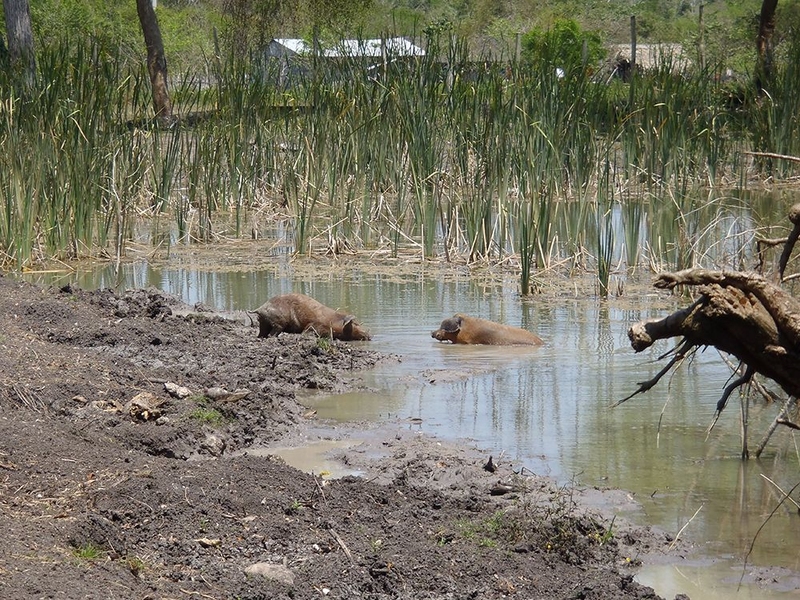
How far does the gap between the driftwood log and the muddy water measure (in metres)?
0.87

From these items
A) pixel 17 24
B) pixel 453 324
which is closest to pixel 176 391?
pixel 453 324

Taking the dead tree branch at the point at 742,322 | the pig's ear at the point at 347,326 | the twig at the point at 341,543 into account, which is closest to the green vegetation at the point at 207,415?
the twig at the point at 341,543

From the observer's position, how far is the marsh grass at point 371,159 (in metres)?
8.98

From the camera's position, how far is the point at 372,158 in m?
10.8

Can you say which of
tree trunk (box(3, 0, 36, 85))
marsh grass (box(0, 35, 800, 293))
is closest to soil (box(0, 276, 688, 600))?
marsh grass (box(0, 35, 800, 293))

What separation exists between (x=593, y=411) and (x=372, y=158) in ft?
19.0

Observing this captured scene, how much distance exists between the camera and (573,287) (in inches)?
336

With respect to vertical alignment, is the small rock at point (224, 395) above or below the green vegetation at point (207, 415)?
above

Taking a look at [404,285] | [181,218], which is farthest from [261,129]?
[404,285]

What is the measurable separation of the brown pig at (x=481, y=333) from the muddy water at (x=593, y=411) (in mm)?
91

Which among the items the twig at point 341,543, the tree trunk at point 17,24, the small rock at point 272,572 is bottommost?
the small rock at point 272,572

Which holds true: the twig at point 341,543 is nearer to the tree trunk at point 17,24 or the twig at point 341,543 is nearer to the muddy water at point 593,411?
the muddy water at point 593,411

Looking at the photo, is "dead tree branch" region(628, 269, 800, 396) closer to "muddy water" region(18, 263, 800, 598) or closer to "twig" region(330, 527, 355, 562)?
"muddy water" region(18, 263, 800, 598)

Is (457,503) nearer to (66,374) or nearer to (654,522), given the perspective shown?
(654,522)
